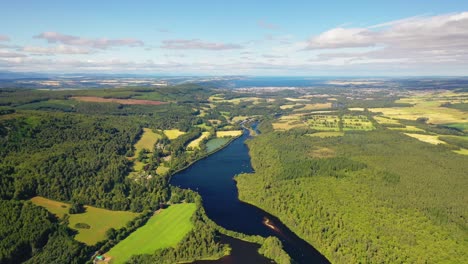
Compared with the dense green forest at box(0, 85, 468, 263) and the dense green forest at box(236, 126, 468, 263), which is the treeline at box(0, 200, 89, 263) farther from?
the dense green forest at box(236, 126, 468, 263)

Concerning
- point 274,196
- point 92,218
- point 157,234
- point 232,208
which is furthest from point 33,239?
point 274,196

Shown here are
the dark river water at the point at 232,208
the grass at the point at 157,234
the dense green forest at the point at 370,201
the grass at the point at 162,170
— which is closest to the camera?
the dense green forest at the point at 370,201

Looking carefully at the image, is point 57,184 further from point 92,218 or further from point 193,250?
point 193,250

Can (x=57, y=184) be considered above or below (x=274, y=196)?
above

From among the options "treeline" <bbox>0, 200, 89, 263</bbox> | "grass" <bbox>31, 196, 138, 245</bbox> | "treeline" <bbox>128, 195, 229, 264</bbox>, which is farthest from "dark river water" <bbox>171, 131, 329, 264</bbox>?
"treeline" <bbox>0, 200, 89, 263</bbox>

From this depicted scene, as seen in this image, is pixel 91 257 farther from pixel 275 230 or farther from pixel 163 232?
pixel 275 230

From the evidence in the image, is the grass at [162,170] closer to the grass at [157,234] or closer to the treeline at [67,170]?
the treeline at [67,170]

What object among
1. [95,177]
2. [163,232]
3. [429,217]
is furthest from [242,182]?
[429,217]

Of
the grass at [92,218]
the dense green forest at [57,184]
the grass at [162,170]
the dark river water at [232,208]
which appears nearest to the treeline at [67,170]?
the dense green forest at [57,184]
